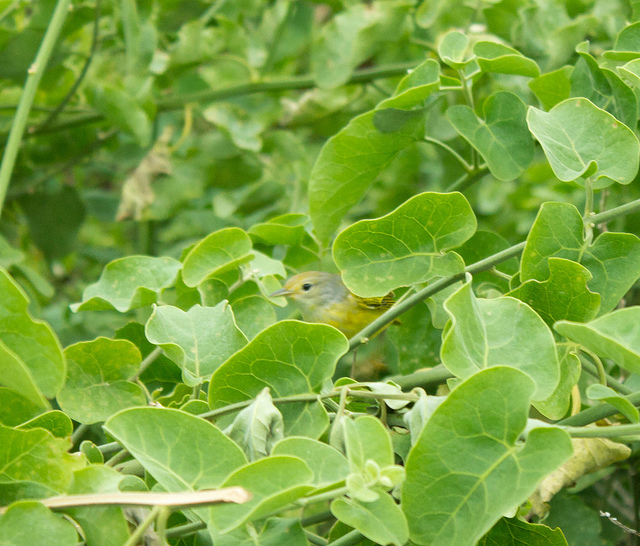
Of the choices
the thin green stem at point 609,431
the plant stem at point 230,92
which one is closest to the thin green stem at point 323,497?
the thin green stem at point 609,431

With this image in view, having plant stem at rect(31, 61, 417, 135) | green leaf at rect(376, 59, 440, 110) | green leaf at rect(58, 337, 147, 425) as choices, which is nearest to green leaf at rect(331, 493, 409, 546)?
green leaf at rect(58, 337, 147, 425)

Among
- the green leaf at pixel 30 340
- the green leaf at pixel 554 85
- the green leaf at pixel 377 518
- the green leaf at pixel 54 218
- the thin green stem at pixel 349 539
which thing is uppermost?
the green leaf at pixel 30 340

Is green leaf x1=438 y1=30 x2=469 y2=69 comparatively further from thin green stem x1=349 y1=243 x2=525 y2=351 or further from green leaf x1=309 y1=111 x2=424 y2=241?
thin green stem x1=349 y1=243 x2=525 y2=351

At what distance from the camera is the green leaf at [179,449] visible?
0.74 meters

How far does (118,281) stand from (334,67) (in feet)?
4.19

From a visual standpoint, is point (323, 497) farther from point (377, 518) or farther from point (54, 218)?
point (54, 218)

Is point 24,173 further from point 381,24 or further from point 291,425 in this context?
point 291,425

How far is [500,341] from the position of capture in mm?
837

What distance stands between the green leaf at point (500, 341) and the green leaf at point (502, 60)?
0.57 meters

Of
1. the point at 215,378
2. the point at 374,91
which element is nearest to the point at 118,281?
the point at 215,378

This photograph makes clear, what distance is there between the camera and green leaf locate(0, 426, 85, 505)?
80cm

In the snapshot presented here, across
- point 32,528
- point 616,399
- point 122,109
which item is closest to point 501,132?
point 616,399

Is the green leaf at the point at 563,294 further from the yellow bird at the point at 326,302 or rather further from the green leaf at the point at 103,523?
the yellow bird at the point at 326,302

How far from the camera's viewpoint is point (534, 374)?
32.2 inches
